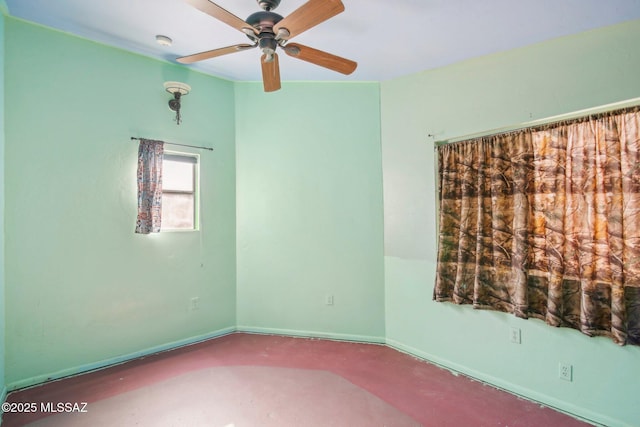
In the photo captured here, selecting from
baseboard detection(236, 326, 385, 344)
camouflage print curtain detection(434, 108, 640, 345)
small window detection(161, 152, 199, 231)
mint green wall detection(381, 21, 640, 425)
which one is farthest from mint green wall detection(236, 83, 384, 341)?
camouflage print curtain detection(434, 108, 640, 345)

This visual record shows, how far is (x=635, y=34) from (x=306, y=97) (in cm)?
259

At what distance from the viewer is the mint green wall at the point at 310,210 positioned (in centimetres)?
317

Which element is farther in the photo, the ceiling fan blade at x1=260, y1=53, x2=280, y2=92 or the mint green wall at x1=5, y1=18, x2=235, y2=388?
the mint green wall at x1=5, y1=18, x2=235, y2=388

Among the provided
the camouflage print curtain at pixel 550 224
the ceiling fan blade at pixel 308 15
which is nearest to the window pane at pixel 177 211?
the ceiling fan blade at pixel 308 15

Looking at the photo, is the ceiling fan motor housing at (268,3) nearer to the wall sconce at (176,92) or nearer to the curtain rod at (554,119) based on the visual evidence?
the wall sconce at (176,92)

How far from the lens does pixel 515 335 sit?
227cm

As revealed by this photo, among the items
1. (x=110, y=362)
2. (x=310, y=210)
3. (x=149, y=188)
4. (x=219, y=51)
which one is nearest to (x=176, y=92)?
(x=149, y=188)

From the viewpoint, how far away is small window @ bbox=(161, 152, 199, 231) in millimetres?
3084

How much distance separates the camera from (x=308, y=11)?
1485 mm

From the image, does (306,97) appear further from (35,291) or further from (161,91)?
(35,291)

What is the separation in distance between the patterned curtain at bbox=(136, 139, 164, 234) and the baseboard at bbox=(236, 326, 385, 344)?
1.54m

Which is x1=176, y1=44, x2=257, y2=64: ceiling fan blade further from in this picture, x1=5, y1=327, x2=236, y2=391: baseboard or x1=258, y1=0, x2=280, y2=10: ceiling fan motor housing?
x1=5, y1=327, x2=236, y2=391: baseboard

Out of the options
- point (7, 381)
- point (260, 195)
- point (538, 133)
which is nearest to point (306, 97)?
point (260, 195)

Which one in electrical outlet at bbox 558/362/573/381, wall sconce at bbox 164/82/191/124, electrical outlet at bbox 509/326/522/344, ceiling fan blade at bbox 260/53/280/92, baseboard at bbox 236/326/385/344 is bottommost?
baseboard at bbox 236/326/385/344
